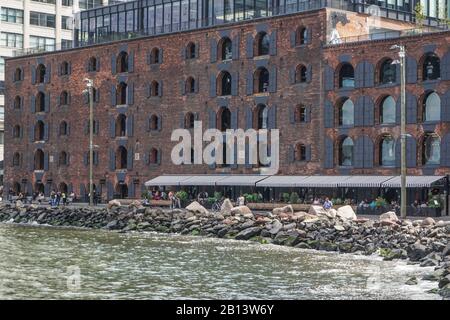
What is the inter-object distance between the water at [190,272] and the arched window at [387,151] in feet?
72.4

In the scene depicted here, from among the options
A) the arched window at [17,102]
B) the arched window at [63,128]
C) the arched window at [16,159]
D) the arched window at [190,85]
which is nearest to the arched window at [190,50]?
the arched window at [190,85]

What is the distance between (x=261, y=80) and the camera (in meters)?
93.8

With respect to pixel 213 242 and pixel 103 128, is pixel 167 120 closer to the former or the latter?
pixel 103 128

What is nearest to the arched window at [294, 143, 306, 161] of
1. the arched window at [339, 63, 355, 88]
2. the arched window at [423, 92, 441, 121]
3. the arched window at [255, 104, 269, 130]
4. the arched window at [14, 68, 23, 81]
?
the arched window at [255, 104, 269, 130]

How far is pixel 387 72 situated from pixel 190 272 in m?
40.1

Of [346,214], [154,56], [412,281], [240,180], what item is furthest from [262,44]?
[412,281]

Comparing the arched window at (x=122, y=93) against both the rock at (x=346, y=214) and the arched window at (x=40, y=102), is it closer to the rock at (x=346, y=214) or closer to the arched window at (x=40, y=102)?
the arched window at (x=40, y=102)

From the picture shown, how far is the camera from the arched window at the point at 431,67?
263 ft

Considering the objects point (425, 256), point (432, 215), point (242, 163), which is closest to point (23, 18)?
point (242, 163)

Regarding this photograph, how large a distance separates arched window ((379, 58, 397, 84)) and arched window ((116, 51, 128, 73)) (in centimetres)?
3251

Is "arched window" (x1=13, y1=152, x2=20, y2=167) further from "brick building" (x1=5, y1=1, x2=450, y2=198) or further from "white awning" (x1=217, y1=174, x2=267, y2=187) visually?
"white awning" (x1=217, y1=174, x2=267, y2=187)

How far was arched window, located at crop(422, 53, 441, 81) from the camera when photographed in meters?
80.2

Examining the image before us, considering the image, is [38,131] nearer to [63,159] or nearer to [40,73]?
[63,159]

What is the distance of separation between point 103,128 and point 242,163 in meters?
20.8
